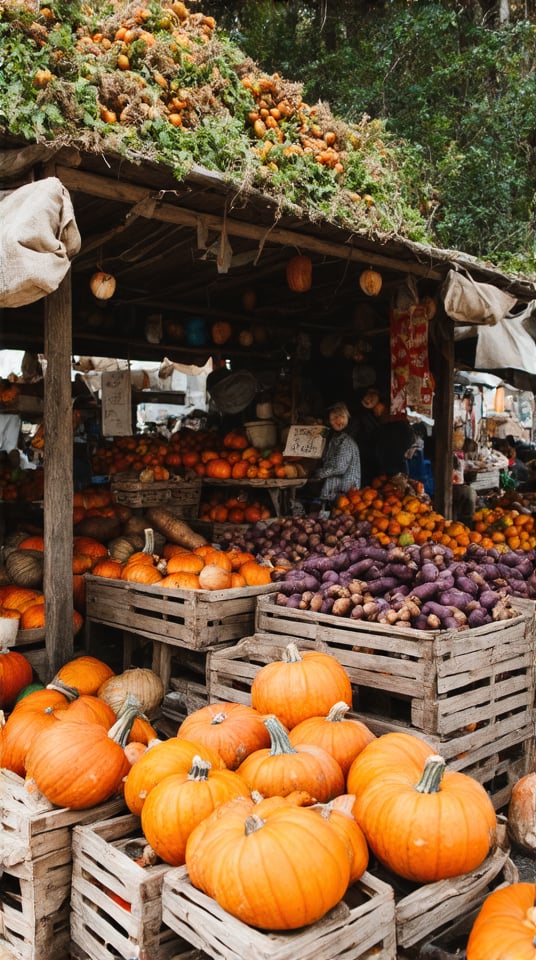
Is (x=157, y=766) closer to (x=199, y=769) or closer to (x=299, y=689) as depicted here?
(x=199, y=769)

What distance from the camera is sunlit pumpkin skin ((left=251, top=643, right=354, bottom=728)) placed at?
336 cm

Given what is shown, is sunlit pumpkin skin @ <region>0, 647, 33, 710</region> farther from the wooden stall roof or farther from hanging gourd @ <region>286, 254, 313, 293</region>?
hanging gourd @ <region>286, 254, 313, 293</region>

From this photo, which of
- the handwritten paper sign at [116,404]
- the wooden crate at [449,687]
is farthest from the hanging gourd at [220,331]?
the wooden crate at [449,687]

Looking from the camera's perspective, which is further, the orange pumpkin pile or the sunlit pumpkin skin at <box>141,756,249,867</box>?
the orange pumpkin pile

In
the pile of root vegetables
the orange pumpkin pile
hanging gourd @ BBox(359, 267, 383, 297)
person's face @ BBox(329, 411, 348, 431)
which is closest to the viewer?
the pile of root vegetables

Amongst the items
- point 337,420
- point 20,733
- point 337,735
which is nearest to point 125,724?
point 20,733

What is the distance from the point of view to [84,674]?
171 inches

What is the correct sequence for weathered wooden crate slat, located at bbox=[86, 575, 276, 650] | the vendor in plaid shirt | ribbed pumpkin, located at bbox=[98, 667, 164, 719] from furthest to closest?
the vendor in plaid shirt
weathered wooden crate slat, located at bbox=[86, 575, 276, 650]
ribbed pumpkin, located at bbox=[98, 667, 164, 719]

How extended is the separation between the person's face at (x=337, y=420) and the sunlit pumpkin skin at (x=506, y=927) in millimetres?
6221

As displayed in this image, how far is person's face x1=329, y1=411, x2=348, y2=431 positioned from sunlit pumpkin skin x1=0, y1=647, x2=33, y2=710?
4937mm

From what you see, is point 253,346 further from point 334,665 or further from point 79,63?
point 334,665

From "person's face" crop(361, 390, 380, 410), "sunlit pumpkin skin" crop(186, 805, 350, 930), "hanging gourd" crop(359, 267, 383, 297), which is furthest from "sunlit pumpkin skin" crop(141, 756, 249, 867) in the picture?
"person's face" crop(361, 390, 380, 410)

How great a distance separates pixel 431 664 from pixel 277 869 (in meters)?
1.73

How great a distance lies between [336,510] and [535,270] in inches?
190
